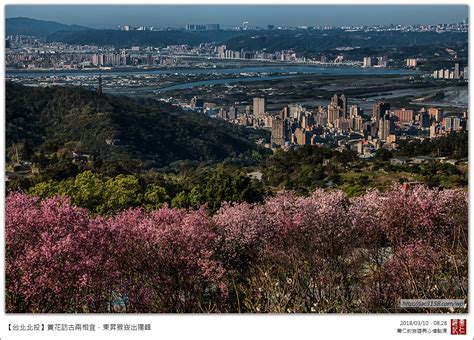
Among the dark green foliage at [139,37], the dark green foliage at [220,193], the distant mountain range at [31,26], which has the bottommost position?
the dark green foliage at [220,193]

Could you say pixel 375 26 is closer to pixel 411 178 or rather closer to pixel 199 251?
pixel 199 251

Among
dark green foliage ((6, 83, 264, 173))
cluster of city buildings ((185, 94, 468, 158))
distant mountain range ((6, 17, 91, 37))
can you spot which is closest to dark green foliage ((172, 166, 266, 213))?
cluster of city buildings ((185, 94, 468, 158))

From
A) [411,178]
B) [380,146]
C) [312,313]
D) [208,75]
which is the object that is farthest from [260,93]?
[411,178]

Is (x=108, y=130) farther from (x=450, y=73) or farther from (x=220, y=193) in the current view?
(x=450, y=73)

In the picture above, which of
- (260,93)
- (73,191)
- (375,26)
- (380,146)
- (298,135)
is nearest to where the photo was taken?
(375,26)

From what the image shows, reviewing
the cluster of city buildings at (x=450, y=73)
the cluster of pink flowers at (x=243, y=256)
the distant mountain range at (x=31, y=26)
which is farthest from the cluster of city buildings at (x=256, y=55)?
the cluster of pink flowers at (x=243, y=256)

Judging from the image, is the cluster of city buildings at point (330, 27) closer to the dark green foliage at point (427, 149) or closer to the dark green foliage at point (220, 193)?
the dark green foliage at point (220, 193)
